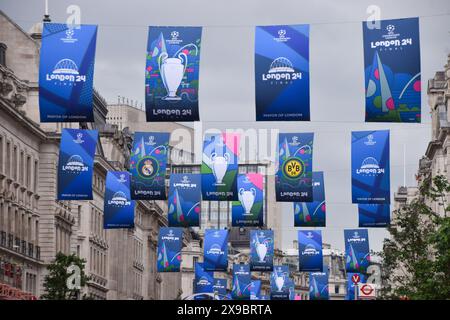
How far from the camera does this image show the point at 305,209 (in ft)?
224

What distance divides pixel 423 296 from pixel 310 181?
6199 mm

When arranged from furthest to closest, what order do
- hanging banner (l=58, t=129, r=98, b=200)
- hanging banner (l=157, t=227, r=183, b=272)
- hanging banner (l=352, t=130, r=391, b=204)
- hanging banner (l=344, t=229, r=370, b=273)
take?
hanging banner (l=344, t=229, r=370, b=273) → hanging banner (l=157, t=227, r=183, b=272) → hanging banner (l=58, t=129, r=98, b=200) → hanging banner (l=352, t=130, r=391, b=204)

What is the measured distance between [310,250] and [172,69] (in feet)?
155

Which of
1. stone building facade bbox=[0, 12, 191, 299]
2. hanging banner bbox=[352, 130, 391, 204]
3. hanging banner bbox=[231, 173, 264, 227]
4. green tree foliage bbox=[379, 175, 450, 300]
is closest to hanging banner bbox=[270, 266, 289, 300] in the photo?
stone building facade bbox=[0, 12, 191, 299]

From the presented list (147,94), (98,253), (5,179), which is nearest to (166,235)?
(5,179)

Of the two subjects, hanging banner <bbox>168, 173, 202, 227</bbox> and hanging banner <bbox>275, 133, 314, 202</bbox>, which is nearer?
hanging banner <bbox>275, 133, 314, 202</bbox>

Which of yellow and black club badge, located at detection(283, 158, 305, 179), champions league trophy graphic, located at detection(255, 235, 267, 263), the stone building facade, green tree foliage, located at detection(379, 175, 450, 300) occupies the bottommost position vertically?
green tree foliage, located at detection(379, 175, 450, 300)

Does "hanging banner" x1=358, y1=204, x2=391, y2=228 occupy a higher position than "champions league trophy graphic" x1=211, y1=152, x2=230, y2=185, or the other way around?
"champions league trophy graphic" x1=211, y1=152, x2=230, y2=185

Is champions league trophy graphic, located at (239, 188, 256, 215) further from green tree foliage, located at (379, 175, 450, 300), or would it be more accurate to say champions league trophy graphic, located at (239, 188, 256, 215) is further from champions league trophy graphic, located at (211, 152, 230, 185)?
champions league trophy graphic, located at (211, 152, 230, 185)

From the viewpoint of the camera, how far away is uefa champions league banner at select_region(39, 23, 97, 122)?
38031 mm

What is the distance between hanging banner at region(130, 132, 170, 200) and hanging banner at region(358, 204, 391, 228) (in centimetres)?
1087

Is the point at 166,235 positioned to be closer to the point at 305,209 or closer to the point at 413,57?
the point at 305,209

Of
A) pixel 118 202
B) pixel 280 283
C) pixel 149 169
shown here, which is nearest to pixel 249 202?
pixel 118 202

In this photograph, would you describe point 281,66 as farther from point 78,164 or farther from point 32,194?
point 32,194
